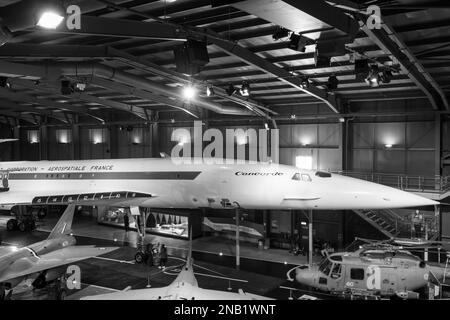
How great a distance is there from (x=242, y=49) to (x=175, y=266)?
11.9 m

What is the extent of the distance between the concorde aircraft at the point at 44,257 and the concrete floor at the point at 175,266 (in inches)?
35.7

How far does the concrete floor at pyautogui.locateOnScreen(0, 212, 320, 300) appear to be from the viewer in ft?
56.8

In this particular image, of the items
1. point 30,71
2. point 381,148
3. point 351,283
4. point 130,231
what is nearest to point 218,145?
point 130,231

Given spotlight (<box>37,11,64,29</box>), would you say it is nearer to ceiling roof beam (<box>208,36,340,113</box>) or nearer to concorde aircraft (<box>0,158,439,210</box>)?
ceiling roof beam (<box>208,36,340,113</box>)

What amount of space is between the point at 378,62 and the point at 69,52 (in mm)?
13343

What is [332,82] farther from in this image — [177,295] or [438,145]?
[177,295]

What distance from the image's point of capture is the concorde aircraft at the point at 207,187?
47.9ft

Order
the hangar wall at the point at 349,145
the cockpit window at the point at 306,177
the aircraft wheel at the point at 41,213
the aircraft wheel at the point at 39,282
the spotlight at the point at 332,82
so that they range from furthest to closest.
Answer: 1. the aircraft wheel at the point at 41,213
2. the hangar wall at the point at 349,145
3. the spotlight at the point at 332,82
4. the aircraft wheel at the point at 39,282
5. the cockpit window at the point at 306,177

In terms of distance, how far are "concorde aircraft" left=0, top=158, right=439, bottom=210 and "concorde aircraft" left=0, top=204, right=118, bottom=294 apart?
1660 mm

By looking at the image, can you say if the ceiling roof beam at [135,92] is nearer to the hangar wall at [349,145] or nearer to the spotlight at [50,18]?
the hangar wall at [349,145]

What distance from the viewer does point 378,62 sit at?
53.6 ft

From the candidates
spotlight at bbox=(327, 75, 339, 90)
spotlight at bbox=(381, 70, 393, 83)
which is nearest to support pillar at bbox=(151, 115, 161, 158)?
spotlight at bbox=(327, 75, 339, 90)

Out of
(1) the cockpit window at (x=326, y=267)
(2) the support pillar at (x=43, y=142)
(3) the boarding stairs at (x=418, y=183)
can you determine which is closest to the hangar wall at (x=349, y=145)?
(3) the boarding stairs at (x=418, y=183)
